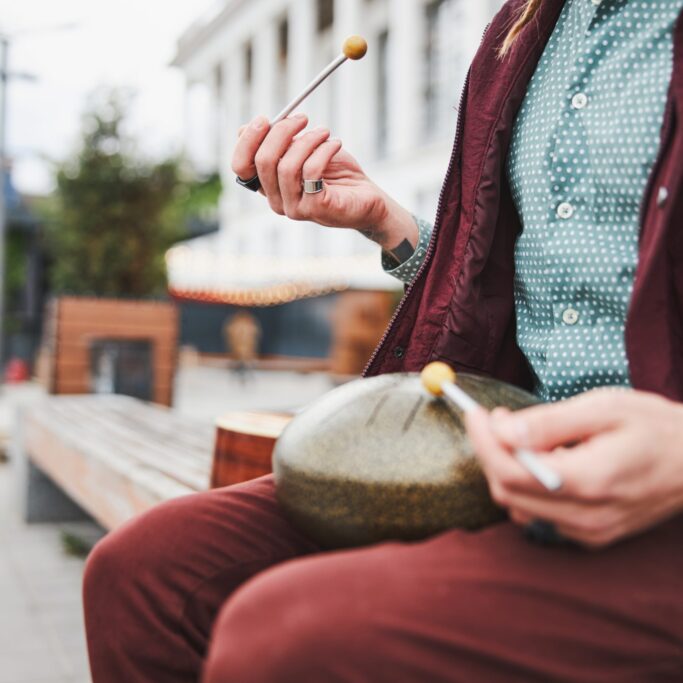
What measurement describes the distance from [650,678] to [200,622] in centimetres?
50

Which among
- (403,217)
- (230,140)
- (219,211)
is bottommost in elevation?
(403,217)

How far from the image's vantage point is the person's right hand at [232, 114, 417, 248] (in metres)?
1.21

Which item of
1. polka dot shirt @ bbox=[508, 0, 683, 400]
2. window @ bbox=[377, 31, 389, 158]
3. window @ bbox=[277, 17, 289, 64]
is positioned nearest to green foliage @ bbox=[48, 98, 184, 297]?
polka dot shirt @ bbox=[508, 0, 683, 400]

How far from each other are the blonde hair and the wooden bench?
146cm

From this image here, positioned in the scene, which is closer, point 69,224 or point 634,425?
point 634,425

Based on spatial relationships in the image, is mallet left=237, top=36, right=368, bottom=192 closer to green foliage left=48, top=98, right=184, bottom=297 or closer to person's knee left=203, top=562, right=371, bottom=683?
person's knee left=203, top=562, right=371, bottom=683

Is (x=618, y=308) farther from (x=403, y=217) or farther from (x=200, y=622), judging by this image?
(x=200, y=622)

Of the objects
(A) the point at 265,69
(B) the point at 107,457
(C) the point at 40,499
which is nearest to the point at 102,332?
(C) the point at 40,499

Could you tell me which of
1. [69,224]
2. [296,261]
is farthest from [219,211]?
[69,224]

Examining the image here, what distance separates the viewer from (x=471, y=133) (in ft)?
4.47

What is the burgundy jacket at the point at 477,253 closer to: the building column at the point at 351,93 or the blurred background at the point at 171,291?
the blurred background at the point at 171,291

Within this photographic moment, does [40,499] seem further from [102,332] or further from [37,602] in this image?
[102,332]

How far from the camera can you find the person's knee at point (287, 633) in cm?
70

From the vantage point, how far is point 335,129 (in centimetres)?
2433
